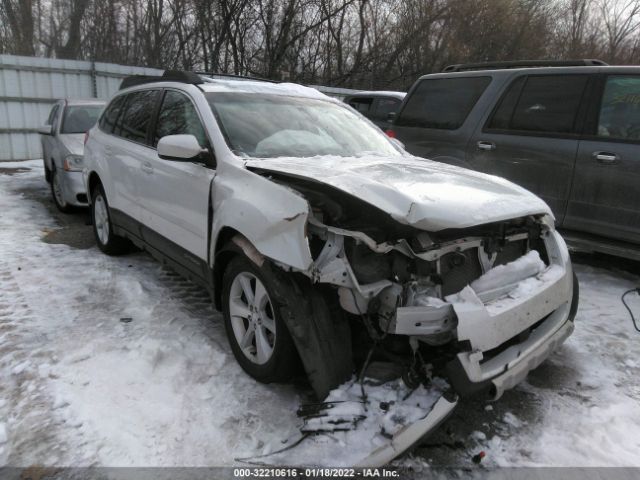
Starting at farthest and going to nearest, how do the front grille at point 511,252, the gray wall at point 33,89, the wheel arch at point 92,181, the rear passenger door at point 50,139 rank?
1. the gray wall at point 33,89
2. the rear passenger door at point 50,139
3. the wheel arch at point 92,181
4. the front grille at point 511,252

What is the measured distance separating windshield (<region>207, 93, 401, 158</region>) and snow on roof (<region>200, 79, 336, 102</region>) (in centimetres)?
7

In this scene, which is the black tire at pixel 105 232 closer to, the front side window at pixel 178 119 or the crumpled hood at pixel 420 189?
the front side window at pixel 178 119

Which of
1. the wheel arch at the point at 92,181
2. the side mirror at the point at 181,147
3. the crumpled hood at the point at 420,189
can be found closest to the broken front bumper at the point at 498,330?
the crumpled hood at the point at 420,189

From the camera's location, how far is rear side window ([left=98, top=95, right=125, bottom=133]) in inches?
200

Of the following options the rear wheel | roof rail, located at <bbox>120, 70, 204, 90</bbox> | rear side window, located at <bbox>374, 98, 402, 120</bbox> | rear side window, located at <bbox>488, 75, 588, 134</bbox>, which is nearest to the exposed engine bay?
roof rail, located at <bbox>120, 70, 204, 90</bbox>

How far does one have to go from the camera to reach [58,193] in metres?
7.21

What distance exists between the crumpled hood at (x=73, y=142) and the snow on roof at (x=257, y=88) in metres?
3.76

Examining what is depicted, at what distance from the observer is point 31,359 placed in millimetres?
3158

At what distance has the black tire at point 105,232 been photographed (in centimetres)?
516

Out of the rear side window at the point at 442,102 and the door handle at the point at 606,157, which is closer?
the door handle at the point at 606,157

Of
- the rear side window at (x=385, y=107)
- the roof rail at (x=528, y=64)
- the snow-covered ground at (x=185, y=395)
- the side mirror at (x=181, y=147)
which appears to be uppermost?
the roof rail at (x=528, y=64)

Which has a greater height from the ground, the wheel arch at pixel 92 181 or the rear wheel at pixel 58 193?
the wheel arch at pixel 92 181

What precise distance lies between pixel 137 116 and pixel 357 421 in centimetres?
354

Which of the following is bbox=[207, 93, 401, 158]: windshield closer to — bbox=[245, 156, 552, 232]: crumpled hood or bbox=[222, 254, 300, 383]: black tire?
bbox=[245, 156, 552, 232]: crumpled hood
